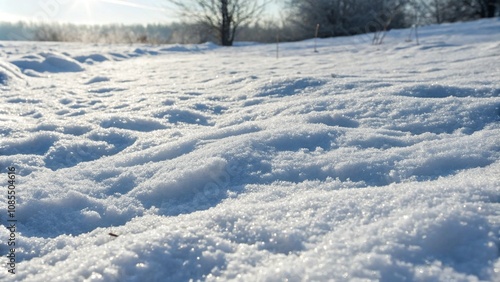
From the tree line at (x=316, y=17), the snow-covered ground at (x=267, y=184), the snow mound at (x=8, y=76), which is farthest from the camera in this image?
the tree line at (x=316, y=17)

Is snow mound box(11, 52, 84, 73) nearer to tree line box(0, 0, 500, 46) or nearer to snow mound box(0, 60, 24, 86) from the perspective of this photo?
snow mound box(0, 60, 24, 86)

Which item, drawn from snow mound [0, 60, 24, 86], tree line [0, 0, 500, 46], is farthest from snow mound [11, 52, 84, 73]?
tree line [0, 0, 500, 46]

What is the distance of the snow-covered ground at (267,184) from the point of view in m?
0.86

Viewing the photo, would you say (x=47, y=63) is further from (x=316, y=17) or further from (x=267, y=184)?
(x=316, y=17)

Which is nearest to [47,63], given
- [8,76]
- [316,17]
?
[8,76]

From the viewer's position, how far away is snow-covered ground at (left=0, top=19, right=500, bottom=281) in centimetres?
86

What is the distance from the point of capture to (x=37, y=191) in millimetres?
1306

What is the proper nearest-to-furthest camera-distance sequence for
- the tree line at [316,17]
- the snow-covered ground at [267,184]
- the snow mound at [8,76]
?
the snow-covered ground at [267,184], the snow mound at [8,76], the tree line at [316,17]

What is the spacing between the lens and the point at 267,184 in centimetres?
131

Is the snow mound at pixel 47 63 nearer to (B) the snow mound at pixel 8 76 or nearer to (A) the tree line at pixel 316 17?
(B) the snow mound at pixel 8 76

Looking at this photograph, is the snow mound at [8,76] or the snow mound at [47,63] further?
the snow mound at [47,63]

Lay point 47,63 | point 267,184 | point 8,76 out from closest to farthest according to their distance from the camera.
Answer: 1. point 267,184
2. point 8,76
3. point 47,63

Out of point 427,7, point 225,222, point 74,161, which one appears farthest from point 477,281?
point 427,7

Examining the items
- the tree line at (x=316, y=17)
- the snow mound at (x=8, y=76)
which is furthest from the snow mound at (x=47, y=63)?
the tree line at (x=316, y=17)
